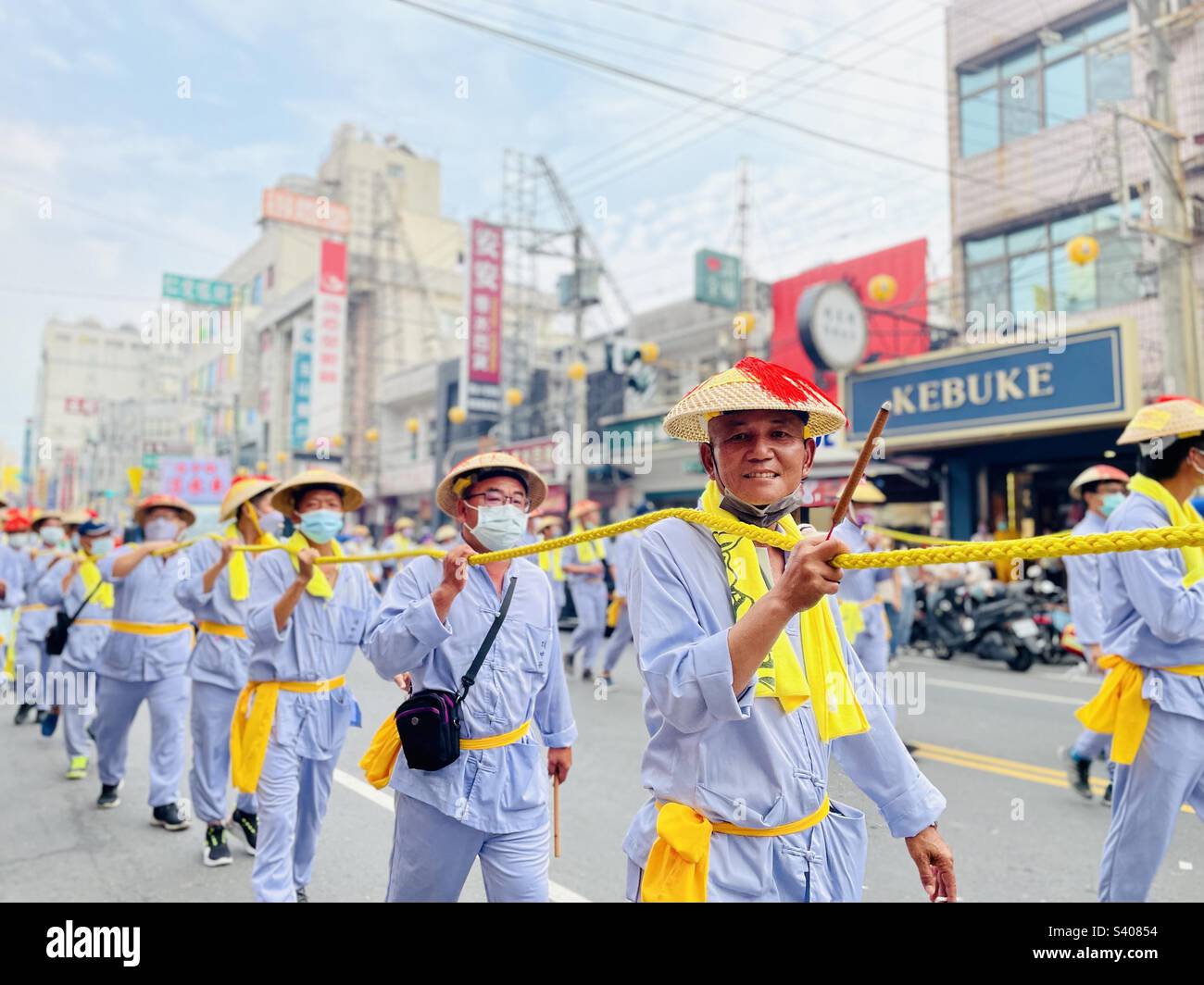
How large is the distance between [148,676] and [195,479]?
21505 millimetres

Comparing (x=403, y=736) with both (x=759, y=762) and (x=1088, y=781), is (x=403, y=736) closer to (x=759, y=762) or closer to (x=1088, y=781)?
(x=759, y=762)

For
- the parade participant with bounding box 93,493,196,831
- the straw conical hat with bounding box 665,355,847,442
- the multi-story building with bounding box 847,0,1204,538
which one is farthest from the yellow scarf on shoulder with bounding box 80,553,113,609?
the multi-story building with bounding box 847,0,1204,538

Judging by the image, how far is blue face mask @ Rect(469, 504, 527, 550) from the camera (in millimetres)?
2887

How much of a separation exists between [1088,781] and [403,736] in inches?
184

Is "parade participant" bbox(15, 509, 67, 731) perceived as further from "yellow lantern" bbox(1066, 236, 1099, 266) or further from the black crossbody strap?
"yellow lantern" bbox(1066, 236, 1099, 266)

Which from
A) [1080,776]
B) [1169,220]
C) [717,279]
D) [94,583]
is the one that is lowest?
[1080,776]

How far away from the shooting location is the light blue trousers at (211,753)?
177 inches

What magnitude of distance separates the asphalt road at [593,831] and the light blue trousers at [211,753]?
263mm

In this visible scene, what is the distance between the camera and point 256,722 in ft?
12.3

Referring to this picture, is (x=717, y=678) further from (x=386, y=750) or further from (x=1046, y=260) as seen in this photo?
(x=1046, y=260)

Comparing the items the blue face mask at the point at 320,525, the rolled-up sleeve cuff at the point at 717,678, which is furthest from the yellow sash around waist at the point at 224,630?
the rolled-up sleeve cuff at the point at 717,678

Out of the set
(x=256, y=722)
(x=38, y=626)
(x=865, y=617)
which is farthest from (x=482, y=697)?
(x=38, y=626)

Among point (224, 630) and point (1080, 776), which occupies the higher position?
point (224, 630)

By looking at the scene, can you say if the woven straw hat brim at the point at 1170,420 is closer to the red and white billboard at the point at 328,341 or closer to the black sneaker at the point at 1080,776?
the black sneaker at the point at 1080,776
